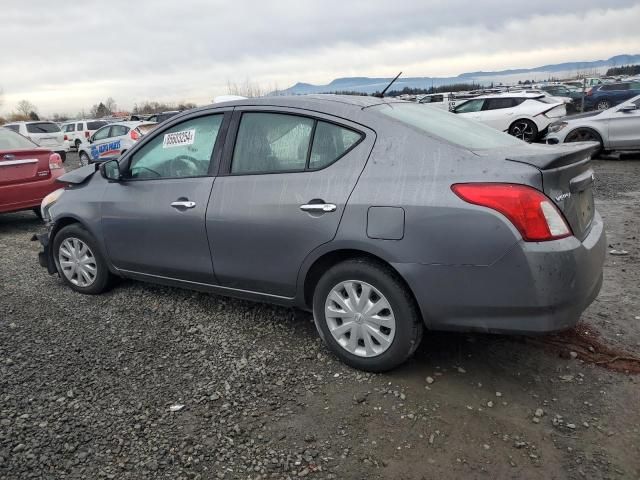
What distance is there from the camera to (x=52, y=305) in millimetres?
4457

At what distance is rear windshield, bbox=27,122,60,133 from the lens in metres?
21.8

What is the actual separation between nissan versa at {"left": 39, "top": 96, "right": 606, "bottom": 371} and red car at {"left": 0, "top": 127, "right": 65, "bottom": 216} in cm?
396

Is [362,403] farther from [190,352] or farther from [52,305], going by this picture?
[52,305]

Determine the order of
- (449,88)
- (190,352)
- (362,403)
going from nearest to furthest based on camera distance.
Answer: (362,403) < (190,352) < (449,88)

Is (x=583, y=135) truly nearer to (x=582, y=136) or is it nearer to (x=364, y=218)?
(x=582, y=136)

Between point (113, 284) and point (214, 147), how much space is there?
1782mm

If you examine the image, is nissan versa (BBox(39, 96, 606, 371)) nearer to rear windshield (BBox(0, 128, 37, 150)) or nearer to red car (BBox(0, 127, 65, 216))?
red car (BBox(0, 127, 65, 216))

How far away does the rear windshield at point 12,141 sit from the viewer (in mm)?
7504

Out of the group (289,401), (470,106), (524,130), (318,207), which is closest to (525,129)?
(524,130)

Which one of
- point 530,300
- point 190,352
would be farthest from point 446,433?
point 190,352

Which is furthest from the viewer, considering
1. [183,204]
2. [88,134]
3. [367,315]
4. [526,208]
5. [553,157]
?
[88,134]

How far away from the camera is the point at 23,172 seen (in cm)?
741

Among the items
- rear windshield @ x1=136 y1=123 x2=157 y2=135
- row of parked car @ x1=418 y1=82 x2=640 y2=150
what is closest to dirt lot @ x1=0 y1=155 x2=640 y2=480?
row of parked car @ x1=418 y1=82 x2=640 y2=150

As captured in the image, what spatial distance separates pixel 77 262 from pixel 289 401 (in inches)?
105
